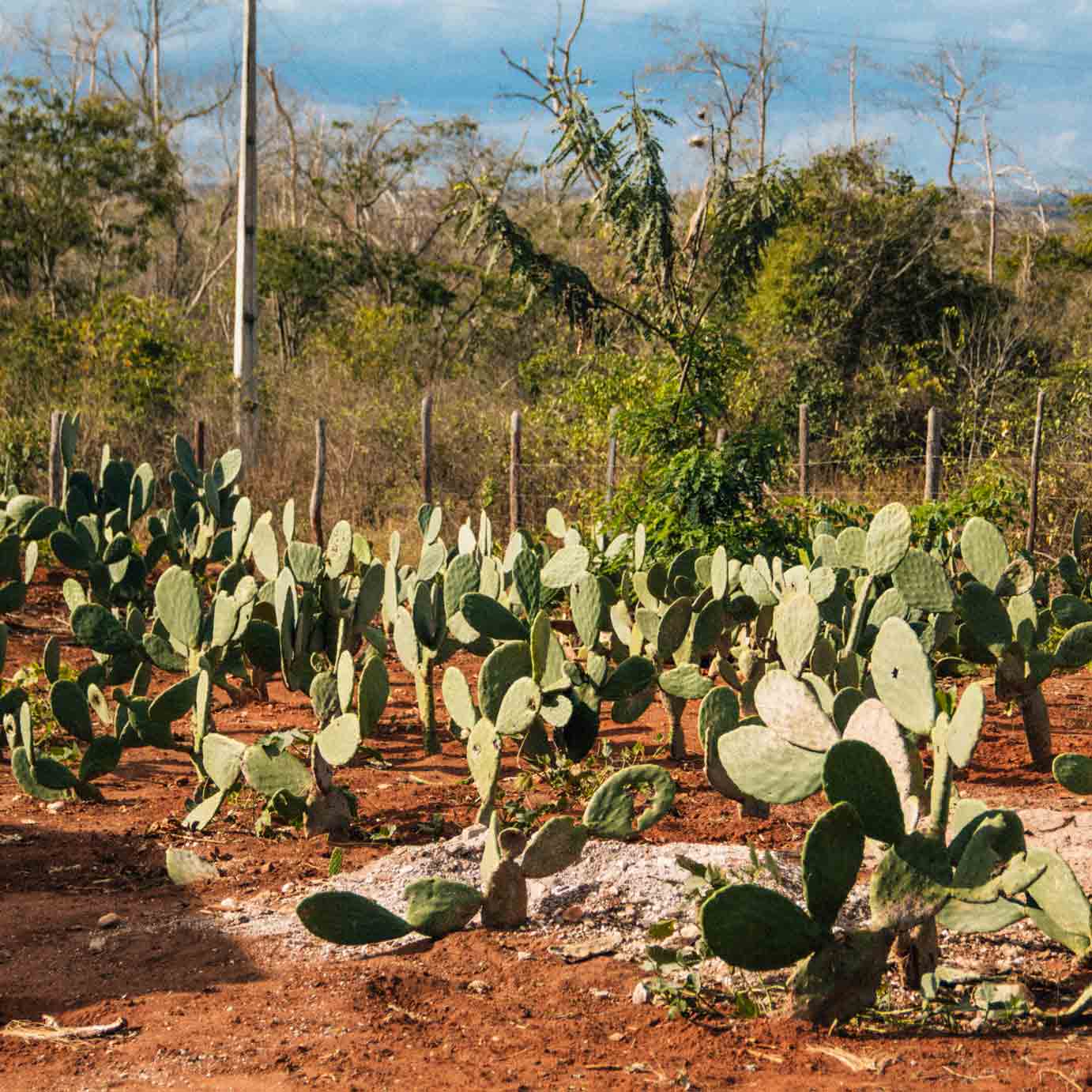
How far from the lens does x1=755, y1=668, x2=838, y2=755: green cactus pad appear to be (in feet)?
8.66

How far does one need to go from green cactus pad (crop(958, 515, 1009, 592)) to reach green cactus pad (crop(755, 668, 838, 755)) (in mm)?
2109

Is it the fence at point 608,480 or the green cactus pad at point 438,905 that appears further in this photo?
the fence at point 608,480

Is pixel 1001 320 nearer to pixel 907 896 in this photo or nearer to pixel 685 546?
pixel 685 546

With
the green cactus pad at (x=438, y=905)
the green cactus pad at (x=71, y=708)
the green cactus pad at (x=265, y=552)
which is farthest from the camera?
the green cactus pad at (x=265, y=552)

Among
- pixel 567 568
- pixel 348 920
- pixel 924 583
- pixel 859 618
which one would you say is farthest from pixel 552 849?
pixel 567 568

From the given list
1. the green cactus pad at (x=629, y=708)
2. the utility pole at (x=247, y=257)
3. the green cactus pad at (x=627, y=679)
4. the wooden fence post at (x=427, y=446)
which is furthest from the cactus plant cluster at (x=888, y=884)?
the utility pole at (x=247, y=257)

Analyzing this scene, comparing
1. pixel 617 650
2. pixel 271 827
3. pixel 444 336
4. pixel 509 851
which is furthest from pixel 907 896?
pixel 444 336

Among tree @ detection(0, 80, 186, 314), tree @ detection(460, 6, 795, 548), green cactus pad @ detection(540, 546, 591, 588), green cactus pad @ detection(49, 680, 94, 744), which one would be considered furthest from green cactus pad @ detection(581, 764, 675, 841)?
tree @ detection(0, 80, 186, 314)

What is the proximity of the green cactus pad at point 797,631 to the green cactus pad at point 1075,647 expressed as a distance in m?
1.19

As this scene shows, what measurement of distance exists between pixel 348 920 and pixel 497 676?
112cm

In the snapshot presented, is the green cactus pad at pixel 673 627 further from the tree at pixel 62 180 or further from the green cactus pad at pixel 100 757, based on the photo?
the tree at pixel 62 180

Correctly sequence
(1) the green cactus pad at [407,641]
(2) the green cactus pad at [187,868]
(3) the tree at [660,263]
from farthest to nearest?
(3) the tree at [660,263], (1) the green cactus pad at [407,641], (2) the green cactus pad at [187,868]

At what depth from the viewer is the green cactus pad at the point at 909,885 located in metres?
2.32

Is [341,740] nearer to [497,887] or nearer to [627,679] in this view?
[497,887]
